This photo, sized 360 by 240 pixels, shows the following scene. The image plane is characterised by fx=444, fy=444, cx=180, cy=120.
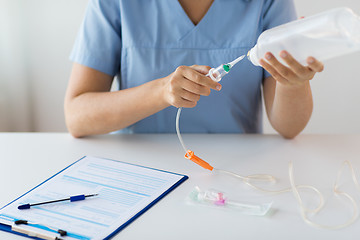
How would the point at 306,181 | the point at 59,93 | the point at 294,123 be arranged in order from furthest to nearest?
the point at 59,93
the point at 294,123
the point at 306,181

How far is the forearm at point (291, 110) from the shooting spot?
1.06m

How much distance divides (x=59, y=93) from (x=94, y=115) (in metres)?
0.96

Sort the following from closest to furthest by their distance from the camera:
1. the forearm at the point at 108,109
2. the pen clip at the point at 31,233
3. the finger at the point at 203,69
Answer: the pen clip at the point at 31,233
the finger at the point at 203,69
the forearm at the point at 108,109

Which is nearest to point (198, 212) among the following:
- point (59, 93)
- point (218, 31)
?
point (218, 31)

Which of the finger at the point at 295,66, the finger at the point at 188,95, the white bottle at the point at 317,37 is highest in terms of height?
the white bottle at the point at 317,37

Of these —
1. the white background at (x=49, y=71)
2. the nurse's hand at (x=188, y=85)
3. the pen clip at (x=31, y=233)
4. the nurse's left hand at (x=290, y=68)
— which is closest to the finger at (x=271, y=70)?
the nurse's left hand at (x=290, y=68)

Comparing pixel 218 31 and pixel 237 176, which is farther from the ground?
pixel 218 31

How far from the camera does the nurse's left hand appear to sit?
784mm

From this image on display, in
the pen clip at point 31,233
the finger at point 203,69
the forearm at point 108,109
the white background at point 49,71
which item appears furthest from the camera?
the white background at point 49,71

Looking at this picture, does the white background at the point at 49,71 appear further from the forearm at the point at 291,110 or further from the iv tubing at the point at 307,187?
the iv tubing at the point at 307,187

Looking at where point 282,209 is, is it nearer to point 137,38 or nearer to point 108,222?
point 108,222

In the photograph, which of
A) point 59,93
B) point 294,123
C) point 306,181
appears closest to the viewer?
point 306,181

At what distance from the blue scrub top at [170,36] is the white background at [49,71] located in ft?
2.39

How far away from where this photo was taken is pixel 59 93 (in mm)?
2010
